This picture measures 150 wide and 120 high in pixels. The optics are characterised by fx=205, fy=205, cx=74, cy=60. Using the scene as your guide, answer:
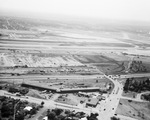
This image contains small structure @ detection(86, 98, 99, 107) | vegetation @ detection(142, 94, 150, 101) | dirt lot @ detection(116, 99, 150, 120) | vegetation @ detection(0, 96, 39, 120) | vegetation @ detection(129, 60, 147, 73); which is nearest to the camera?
vegetation @ detection(0, 96, 39, 120)

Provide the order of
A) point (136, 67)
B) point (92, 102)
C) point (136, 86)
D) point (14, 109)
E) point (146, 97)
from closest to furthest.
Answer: point (14, 109) → point (92, 102) → point (146, 97) → point (136, 86) → point (136, 67)

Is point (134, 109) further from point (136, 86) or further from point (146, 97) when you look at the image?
point (136, 86)

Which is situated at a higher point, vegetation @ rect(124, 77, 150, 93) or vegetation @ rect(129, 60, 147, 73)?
vegetation @ rect(129, 60, 147, 73)

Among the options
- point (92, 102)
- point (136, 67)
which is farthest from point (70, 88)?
point (136, 67)

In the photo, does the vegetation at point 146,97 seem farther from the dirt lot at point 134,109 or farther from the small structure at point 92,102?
the small structure at point 92,102

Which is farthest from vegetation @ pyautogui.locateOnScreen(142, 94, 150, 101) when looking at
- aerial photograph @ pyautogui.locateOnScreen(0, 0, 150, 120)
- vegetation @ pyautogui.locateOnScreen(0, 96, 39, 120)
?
vegetation @ pyautogui.locateOnScreen(0, 96, 39, 120)

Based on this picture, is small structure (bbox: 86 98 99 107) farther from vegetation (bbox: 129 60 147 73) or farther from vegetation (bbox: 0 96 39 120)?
vegetation (bbox: 129 60 147 73)

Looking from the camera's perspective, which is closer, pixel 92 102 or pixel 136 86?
pixel 92 102

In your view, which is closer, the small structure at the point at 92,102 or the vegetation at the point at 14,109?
the vegetation at the point at 14,109

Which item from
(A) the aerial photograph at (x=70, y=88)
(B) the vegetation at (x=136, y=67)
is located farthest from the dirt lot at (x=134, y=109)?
(B) the vegetation at (x=136, y=67)
